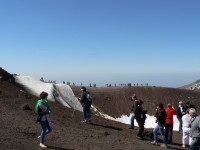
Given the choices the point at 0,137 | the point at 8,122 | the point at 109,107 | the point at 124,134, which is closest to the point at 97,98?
the point at 109,107

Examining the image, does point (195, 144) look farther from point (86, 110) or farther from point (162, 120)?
point (86, 110)

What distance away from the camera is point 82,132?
65.8ft

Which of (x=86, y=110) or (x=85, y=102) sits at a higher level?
(x=85, y=102)

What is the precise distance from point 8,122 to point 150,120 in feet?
89.5

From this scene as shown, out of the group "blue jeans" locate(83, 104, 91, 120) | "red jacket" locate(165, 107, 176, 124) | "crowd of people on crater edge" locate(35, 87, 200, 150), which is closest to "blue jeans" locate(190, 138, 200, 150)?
"crowd of people on crater edge" locate(35, 87, 200, 150)

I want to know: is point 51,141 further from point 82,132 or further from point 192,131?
point 192,131

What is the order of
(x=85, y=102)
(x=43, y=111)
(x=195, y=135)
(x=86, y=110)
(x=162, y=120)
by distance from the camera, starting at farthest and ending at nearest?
(x=86, y=110) < (x=85, y=102) < (x=162, y=120) < (x=43, y=111) < (x=195, y=135)

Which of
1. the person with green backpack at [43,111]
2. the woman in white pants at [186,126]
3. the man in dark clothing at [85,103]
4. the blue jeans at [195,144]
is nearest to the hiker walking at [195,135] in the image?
the blue jeans at [195,144]

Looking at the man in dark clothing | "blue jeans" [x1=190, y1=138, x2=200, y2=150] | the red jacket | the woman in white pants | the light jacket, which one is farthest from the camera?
the man in dark clothing

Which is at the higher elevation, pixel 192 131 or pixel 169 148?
pixel 192 131

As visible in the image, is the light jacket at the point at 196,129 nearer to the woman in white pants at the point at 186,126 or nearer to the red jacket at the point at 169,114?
A: the woman in white pants at the point at 186,126

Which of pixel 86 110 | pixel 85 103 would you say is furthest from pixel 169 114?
pixel 86 110

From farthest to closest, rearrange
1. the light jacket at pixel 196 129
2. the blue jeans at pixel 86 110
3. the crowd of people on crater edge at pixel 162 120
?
the blue jeans at pixel 86 110, the crowd of people on crater edge at pixel 162 120, the light jacket at pixel 196 129

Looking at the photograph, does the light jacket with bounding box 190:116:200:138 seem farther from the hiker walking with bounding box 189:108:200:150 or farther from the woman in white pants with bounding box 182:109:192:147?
the woman in white pants with bounding box 182:109:192:147
